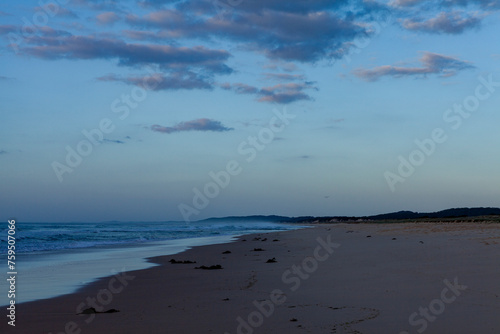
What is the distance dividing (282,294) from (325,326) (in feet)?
8.99

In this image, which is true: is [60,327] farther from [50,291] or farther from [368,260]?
[368,260]

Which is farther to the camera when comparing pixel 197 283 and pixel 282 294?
pixel 197 283

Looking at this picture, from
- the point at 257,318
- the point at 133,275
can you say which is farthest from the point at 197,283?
the point at 257,318

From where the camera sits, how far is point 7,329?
7.24 metres

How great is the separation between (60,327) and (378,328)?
4.62m

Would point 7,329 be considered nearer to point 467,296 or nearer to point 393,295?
point 393,295

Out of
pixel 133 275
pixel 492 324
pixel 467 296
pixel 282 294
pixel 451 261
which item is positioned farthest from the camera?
pixel 133 275

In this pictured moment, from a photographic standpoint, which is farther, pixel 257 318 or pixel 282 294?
pixel 282 294

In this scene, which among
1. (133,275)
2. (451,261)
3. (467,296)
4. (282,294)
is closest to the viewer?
(467,296)

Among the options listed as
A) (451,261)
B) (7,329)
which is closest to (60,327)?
(7,329)

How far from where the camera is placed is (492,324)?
254 inches

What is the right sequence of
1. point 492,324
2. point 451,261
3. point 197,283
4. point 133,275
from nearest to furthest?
point 492,324, point 197,283, point 451,261, point 133,275

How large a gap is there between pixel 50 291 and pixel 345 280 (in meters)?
6.64

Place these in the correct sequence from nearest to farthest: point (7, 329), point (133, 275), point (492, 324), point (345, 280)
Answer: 1. point (492, 324)
2. point (7, 329)
3. point (345, 280)
4. point (133, 275)
